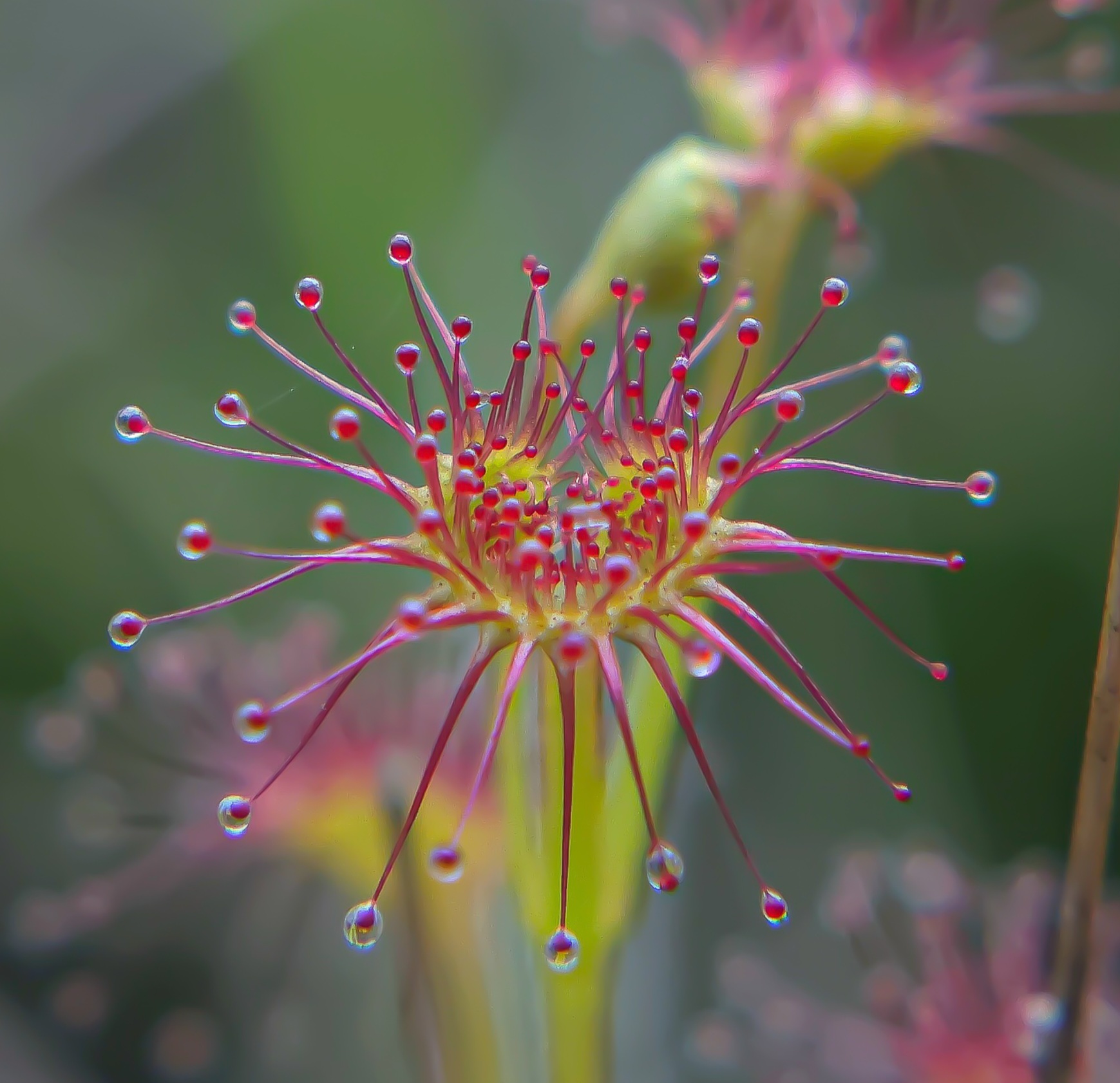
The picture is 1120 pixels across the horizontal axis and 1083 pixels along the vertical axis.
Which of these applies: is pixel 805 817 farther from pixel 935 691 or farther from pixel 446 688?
pixel 446 688

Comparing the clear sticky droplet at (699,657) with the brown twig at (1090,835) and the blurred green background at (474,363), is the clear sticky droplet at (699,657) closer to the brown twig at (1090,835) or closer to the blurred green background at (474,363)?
the brown twig at (1090,835)

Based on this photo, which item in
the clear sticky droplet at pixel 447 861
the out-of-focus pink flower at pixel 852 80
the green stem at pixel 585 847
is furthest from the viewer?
the out-of-focus pink flower at pixel 852 80

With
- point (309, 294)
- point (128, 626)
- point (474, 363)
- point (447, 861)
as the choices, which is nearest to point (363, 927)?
point (447, 861)

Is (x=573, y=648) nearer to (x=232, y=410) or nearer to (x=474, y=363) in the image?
(x=232, y=410)

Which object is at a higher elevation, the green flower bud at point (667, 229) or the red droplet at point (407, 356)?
the green flower bud at point (667, 229)

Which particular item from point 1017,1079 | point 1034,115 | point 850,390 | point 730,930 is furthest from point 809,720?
point 1034,115

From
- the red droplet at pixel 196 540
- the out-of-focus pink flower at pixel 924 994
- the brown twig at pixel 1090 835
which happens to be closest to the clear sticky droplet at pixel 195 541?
the red droplet at pixel 196 540
